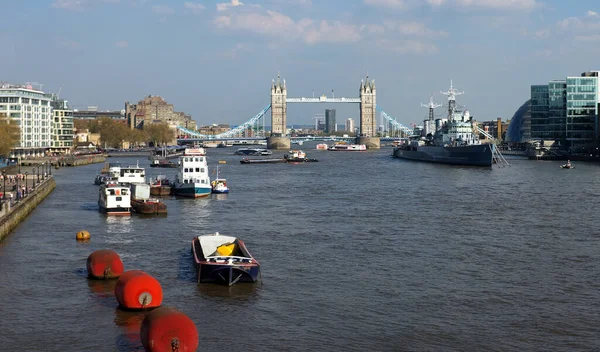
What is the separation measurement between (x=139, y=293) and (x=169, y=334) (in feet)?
14.1

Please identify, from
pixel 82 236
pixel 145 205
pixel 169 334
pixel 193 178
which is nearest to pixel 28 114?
pixel 193 178

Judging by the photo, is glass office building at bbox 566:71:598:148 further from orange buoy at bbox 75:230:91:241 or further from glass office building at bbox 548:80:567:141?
orange buoy at bbox 75:230:91:241

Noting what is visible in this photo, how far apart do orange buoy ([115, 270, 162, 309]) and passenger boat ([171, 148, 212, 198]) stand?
28.9m

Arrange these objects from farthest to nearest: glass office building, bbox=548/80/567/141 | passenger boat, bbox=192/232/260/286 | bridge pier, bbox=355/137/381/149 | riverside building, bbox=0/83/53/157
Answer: bridge pier, bbox=355/137/381/149 < glass office building, bbox=548/80/567/141 < riverside building, bbox=0/83/53/157 < passenger boat, bbox=192/232/260/286

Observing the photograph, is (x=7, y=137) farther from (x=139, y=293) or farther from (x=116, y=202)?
(x=139, y=293)

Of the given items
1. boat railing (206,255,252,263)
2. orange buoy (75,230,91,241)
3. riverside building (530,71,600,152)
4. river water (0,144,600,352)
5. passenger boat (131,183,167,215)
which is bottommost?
river water (0,144,600,352)

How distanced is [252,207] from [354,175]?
32000 mm

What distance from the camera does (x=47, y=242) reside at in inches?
1172

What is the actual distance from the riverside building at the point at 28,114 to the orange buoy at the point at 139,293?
7965 centimetres

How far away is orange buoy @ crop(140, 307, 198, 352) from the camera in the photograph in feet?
49.1

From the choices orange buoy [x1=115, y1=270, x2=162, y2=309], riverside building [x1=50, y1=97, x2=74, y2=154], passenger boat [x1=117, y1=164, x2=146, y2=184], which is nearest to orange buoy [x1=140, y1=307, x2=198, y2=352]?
orange buoy [x1=115, y1=270, x2=162, y2=309]

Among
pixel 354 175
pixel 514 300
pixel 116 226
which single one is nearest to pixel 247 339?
pixel 514 300

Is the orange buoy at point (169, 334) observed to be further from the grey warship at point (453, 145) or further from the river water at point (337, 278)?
the grey warship at point (453, 145)

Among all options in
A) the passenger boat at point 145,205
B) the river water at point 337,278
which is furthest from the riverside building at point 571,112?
the passenger boat at point 145,205
